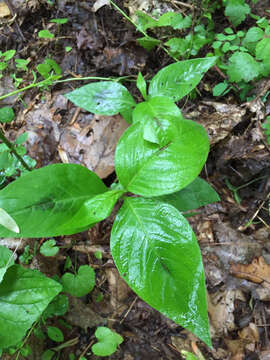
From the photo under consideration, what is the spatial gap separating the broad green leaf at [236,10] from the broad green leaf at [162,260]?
145 centimetres

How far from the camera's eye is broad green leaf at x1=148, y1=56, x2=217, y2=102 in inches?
54.2

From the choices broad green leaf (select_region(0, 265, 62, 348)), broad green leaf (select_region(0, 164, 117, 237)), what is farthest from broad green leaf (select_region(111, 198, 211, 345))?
broad green leaf (select_region(0, 265, 62, 348))

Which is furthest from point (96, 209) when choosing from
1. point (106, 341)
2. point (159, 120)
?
point (106, 341)

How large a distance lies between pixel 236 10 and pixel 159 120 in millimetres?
1170

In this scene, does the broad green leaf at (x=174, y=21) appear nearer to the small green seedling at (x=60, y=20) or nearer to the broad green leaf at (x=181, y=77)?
the broad green leaf at (x=181, y=77)

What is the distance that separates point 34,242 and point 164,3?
1955 millimetres

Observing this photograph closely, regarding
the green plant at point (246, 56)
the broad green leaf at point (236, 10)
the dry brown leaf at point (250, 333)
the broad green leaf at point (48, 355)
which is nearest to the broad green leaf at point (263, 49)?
the green plant at point (246, 56)

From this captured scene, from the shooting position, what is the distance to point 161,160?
1.01 m

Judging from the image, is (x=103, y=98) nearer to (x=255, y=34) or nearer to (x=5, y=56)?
(x=255, y=34)

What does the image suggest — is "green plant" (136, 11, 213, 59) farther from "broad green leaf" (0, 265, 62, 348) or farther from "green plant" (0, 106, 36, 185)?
"broad green leaf" (0, 265, 62, 348)

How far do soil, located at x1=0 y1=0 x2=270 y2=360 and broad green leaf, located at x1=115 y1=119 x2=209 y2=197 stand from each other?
68 cm

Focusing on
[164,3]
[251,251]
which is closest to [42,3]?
[164,3]

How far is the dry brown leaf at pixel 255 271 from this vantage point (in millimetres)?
1490

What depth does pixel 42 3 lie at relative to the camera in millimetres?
2391
